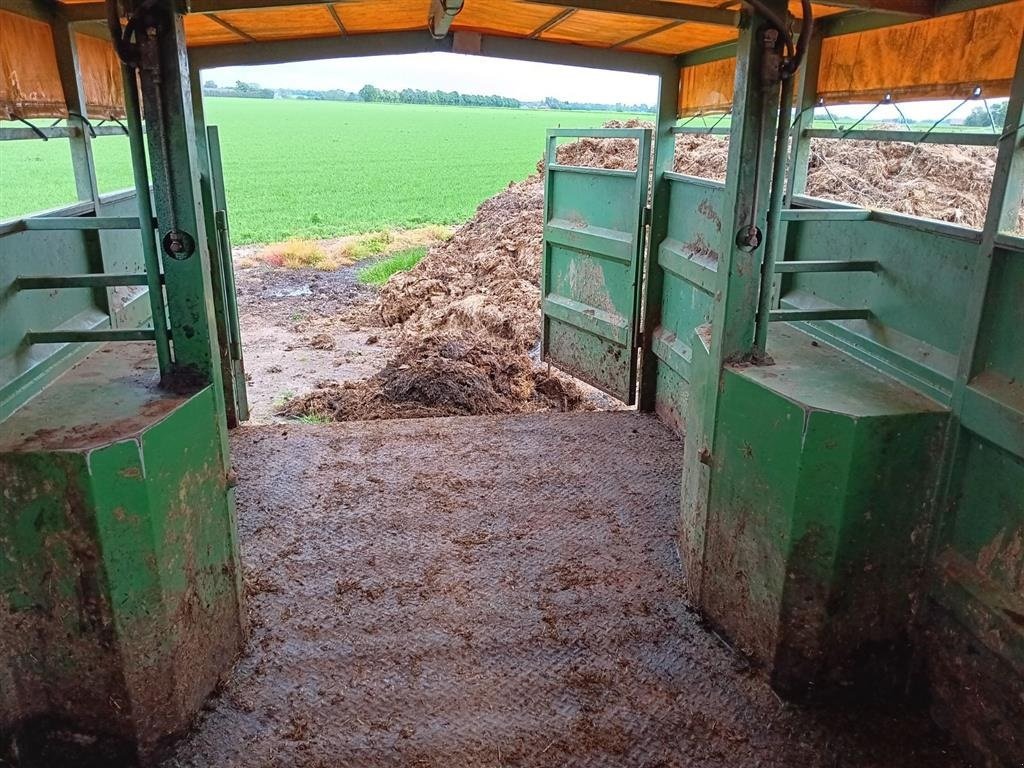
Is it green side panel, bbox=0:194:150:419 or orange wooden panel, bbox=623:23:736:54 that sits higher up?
orange wooden panel, bbox=623:23:736:54

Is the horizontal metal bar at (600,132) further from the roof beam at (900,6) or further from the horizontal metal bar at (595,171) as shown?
the roof beam at (900,6)

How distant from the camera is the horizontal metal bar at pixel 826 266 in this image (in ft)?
11.0

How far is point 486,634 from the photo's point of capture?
351 cm

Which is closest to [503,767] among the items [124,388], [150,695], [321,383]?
[150,695]

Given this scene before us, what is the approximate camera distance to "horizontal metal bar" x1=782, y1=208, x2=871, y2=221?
11.3ft

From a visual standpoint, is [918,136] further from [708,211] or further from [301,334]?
[301,334]

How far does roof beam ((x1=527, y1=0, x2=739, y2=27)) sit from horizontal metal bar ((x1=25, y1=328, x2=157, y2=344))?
2.52 meters

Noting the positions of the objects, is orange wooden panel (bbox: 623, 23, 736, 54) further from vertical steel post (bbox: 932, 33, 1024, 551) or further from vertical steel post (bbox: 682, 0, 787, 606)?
vertical steel post (bbox: 932, 33, 1024, 551)

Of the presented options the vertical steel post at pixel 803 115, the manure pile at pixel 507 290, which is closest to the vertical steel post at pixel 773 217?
the vertical steel post at pixel 803 115

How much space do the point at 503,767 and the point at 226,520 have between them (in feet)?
4.76

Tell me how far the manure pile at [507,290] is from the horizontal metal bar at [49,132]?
9.63 feet

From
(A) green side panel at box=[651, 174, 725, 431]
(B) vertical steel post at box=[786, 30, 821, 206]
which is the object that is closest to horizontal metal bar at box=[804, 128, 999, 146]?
(B) vertical steel post at box=[786, 30, 821, 206]

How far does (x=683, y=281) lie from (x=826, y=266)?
2.08 meters

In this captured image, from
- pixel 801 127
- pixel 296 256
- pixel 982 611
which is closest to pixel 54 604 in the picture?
pixel 982 611
